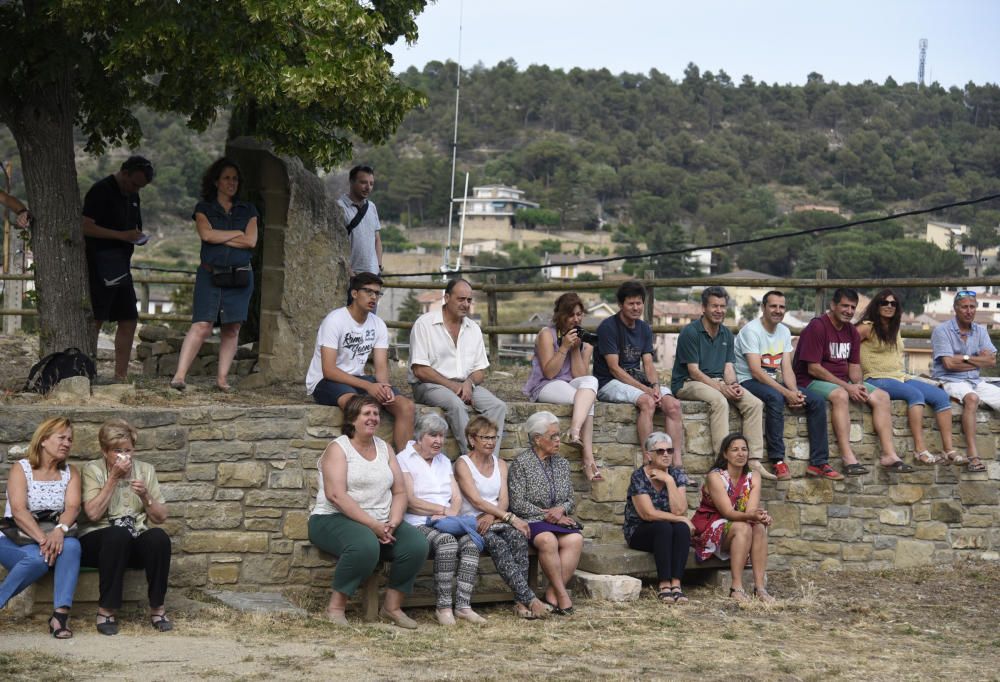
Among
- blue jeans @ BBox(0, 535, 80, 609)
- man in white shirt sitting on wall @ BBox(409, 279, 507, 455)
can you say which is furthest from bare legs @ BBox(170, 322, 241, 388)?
blue jeans @ BBox(0, 535, 80, 609)

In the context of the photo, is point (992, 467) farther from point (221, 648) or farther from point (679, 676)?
point (221, 648)

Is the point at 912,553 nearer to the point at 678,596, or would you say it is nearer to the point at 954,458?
the point at 954,458

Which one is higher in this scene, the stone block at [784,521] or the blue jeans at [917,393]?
the blue jeans at [917,393]

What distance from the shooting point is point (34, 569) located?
648 centimetres

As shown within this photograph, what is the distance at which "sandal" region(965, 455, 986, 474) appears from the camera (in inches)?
390

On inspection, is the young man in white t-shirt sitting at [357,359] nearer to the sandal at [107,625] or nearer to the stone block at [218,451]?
the stone block at [218,451]

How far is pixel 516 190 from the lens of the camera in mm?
108500

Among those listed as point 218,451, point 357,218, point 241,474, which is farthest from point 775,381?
point 218,451

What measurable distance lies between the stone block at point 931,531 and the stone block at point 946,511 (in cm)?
4

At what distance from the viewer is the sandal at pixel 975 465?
991 cm

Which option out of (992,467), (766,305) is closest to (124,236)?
(766,305)

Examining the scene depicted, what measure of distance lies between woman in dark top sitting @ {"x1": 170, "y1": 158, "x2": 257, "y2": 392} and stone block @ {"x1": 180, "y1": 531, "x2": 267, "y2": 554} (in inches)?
55.9

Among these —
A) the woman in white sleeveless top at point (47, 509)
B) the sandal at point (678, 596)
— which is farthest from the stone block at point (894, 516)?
the woman in white sleeveless top at point (47, 509)

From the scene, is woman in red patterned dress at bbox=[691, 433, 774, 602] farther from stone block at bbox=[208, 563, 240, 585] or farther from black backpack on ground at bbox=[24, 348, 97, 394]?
black backpack on ground at bbox=[24, 348, 97, 394]
